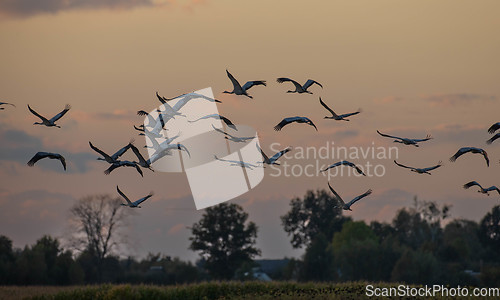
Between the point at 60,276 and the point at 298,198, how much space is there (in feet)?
152

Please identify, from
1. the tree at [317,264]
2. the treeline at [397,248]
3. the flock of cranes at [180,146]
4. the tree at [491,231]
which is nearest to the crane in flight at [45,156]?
the flock of cranes at [180,146]

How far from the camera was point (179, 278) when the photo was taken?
104 m

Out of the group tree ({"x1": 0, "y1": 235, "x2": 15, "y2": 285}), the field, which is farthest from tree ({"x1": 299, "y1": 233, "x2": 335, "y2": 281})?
the field

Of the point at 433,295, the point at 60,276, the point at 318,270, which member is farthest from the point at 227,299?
the point at 318,270

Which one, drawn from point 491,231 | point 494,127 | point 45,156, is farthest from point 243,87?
point 491,231

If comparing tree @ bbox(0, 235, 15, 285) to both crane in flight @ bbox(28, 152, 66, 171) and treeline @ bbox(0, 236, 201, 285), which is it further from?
crane in flight @ bbox(28, 152, 66, 171)

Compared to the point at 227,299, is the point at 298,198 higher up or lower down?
higher up

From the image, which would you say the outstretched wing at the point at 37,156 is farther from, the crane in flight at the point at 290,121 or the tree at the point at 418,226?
the tree at the point at 418,226

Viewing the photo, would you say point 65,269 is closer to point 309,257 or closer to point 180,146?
point 309,257

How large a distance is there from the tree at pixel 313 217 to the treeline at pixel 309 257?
5.9 inches

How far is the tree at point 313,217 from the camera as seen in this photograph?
12738 centimetres

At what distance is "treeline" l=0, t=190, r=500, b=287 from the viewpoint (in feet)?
304

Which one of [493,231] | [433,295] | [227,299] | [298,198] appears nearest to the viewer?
[433,295]

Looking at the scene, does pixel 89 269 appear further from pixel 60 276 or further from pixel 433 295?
pixel 433 295
